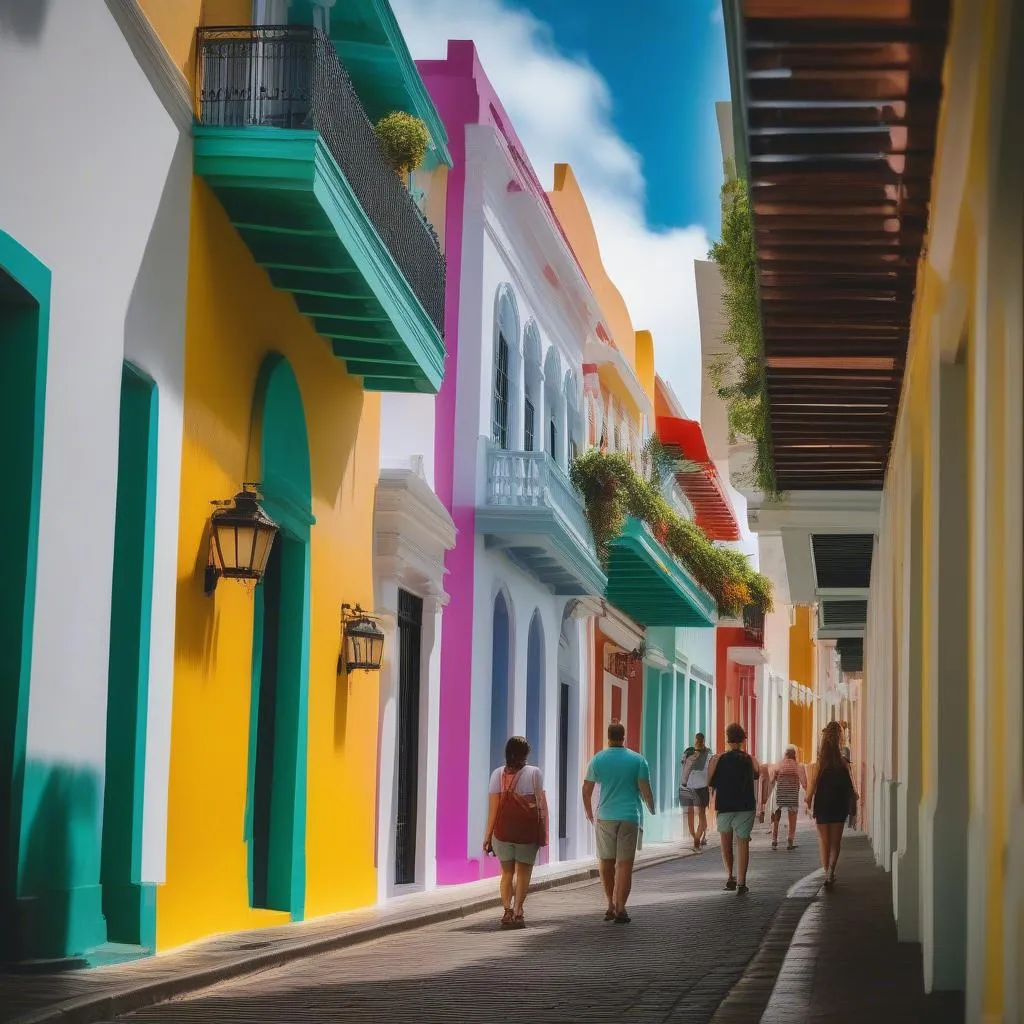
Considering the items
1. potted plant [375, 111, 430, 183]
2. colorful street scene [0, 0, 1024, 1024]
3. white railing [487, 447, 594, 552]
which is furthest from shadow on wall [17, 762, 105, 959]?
white railing [487, 447, 594, 552]

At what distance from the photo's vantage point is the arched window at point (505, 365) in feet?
71.6

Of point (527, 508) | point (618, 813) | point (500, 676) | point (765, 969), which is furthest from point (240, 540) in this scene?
point (500, 676)

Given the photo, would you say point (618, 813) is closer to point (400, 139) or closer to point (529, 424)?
point (400, 139)

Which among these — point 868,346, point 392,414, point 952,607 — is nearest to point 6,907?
point 952,607

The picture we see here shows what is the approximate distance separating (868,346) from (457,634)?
9592 mm

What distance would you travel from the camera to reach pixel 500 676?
2273cm

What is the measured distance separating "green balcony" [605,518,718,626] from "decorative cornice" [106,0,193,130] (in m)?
15.1

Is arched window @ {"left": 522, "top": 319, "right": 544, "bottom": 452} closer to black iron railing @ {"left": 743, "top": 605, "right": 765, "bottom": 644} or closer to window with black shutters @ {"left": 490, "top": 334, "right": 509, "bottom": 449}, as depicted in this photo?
window with black shutters @ {"left": 490, "top": 334, "right": 509, "bottom": 449}

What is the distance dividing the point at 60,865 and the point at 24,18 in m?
4.03

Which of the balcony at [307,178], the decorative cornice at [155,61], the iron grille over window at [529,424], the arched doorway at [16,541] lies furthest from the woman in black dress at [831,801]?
the arched doorway at [16,541]

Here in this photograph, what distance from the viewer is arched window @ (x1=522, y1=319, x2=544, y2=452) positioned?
23594 mm

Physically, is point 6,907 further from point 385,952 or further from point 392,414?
point 392,414

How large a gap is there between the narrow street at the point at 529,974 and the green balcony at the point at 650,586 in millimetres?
10586

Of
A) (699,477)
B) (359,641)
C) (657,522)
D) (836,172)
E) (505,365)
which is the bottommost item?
(359,641)
